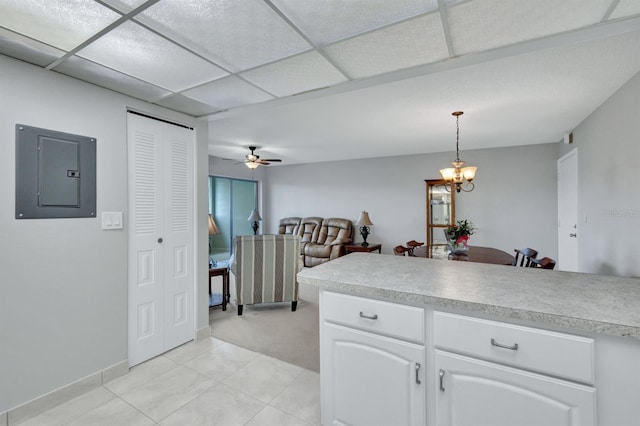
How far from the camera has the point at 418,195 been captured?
18.8 feet

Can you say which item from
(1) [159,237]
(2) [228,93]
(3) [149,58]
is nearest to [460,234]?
(2) [228,93]

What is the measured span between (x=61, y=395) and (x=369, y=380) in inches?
80.2

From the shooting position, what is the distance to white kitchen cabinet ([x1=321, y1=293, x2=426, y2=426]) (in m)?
1.26

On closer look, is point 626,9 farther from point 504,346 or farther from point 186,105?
point 186,105

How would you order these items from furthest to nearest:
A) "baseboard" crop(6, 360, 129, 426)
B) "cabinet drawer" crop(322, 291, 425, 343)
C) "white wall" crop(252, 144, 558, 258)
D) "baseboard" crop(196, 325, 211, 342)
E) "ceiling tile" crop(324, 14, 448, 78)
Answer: "white wall" crop(252, 144, 558, 258), "baseboard" crop(196, 325, 211, 342), "baseboard" crop(6, 360, 129, 426), "ceiling tile" crop(324, 14, 448, 78), "cabinet drawer" crop(322, 291, 425, 343)

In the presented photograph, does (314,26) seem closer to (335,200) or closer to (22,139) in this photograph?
(22,139)

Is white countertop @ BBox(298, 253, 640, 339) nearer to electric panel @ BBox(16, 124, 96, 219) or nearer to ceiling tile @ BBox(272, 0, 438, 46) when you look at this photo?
ceiling tile @ BBox(272, 0, 438, 46)

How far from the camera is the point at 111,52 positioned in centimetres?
168

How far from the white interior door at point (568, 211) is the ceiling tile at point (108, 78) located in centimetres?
482

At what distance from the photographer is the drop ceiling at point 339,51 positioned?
4.46 ft

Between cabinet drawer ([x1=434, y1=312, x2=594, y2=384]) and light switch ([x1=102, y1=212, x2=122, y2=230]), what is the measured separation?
2.28 m

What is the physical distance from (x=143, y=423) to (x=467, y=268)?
2126 millimetres

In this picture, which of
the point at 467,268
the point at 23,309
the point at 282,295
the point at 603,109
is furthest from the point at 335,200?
the point at 23,309

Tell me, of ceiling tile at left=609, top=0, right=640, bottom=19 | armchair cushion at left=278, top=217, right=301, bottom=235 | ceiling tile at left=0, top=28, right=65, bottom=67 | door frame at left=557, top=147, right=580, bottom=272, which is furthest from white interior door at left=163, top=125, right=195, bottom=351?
door frame at left=557, top=147, right=580, bottom=272
